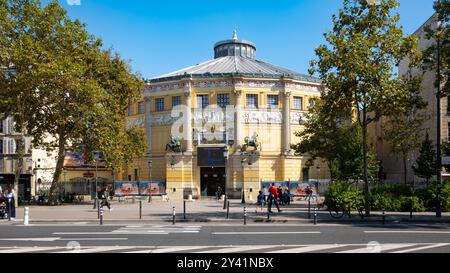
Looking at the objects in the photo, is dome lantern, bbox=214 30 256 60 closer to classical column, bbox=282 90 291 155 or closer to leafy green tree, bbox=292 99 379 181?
classical column, bbox=282 90 291 155

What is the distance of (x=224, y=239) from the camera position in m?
15.9

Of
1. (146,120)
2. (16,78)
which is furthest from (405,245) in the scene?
(146,120)

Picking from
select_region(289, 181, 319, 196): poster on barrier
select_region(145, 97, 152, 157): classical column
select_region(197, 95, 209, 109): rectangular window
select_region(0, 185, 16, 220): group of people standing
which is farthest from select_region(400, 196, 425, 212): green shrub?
select_region(145, 97, 152, 157): classical column

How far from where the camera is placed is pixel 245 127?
2099 inches

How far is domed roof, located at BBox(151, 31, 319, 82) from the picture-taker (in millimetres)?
54094

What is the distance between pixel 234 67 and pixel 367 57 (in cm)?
3498

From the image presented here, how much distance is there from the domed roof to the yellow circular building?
0.25 metres

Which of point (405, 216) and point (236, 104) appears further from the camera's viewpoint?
point (236, 104)

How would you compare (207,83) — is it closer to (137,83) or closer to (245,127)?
(245,127)

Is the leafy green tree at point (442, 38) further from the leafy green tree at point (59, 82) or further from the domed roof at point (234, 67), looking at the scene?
the domed roof at point (234, 67)

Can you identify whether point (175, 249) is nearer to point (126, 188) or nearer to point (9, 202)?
point (9, 202)

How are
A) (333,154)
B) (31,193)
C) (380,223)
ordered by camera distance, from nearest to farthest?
1. (380,223)
2. (333,154)
3. (31,193)

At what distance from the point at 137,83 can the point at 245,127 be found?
1566cm

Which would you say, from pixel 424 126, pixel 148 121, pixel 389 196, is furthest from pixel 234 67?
pixel 389 196
